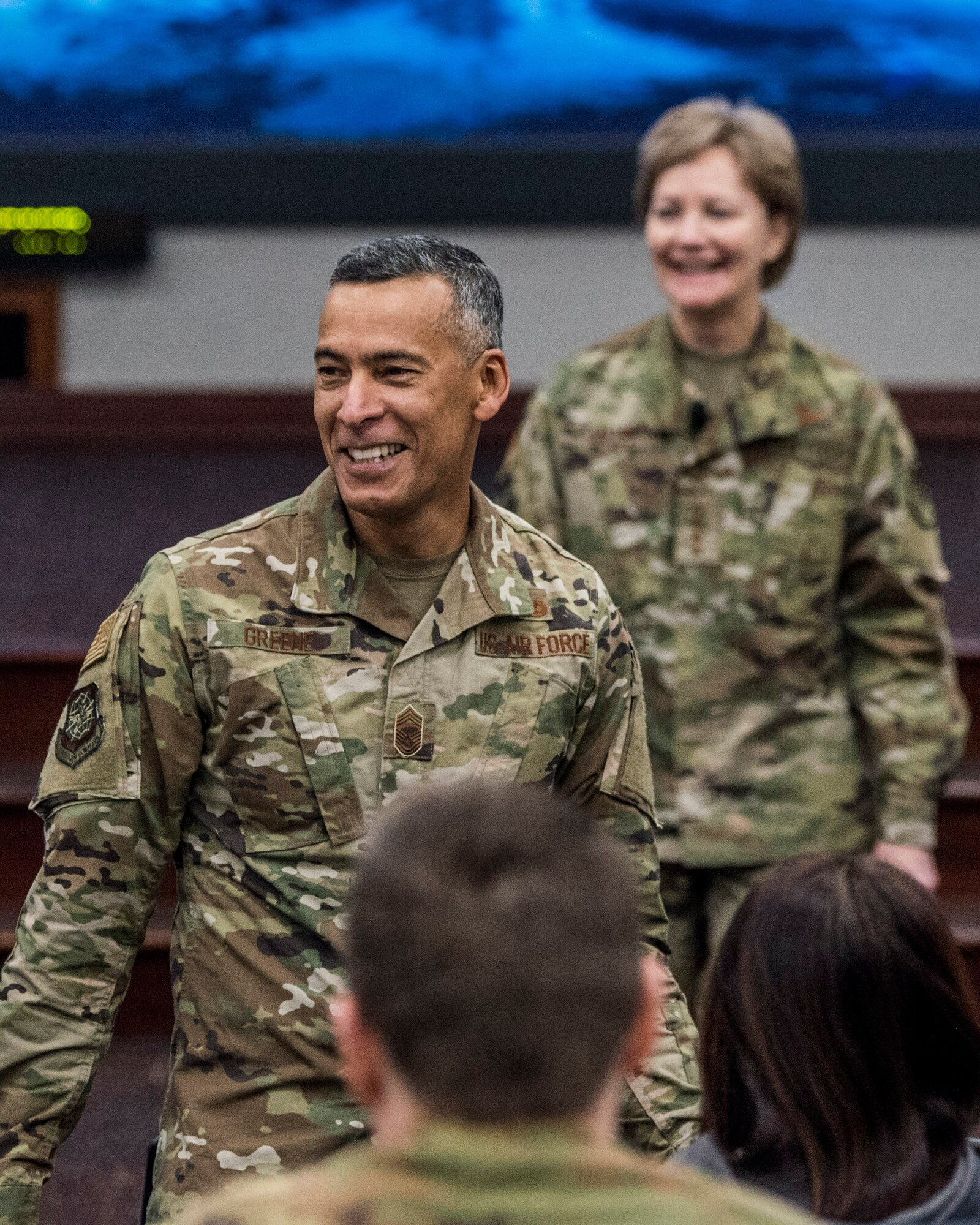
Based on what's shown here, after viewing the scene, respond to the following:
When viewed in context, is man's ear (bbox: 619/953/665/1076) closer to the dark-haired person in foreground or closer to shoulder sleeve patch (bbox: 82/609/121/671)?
the dark-haired person in foreground

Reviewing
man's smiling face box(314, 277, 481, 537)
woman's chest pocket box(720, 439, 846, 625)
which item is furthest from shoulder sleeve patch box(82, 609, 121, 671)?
woman's chest pocket box(720, 439, 846, 625)

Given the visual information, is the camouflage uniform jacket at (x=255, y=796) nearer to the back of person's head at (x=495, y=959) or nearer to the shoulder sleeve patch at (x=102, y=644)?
the shoulder sleeve patch at (x=102, y=644)

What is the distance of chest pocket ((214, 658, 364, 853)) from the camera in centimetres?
191

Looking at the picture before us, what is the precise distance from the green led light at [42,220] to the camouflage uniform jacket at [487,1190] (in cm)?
458

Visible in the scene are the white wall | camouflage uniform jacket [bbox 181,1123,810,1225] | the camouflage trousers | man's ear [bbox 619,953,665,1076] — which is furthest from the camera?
the white wall

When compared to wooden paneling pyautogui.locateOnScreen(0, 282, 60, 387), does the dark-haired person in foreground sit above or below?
below

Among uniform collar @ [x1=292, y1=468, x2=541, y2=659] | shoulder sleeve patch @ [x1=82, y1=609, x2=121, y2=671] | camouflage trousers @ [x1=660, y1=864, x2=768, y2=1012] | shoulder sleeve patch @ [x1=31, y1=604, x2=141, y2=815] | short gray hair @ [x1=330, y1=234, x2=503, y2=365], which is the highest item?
short gray hair @ [x1=330, y1=234, x2=503, y2=365]

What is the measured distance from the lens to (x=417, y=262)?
1.99 meters

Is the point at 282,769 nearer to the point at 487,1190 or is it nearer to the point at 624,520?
the point at 487,1190

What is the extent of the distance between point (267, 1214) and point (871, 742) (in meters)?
2.24

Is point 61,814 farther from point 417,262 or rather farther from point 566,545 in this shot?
point 566,545

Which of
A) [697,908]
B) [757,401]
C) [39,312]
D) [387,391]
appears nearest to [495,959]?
[387,391]

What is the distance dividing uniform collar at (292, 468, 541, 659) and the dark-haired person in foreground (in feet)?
3.21

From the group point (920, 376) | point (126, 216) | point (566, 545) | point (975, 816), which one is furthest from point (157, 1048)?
point (920, 376)
